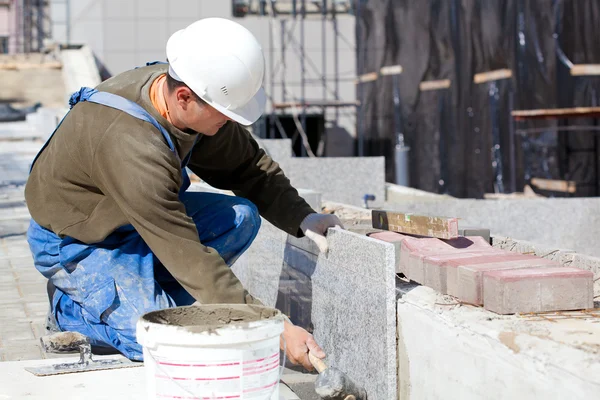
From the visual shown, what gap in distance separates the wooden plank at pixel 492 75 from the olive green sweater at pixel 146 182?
896 cm

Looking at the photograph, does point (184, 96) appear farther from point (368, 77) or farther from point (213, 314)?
point (368, 77)

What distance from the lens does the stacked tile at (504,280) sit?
305 centimetres

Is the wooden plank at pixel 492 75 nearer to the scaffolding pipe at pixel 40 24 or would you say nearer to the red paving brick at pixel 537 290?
the red paving brick at pixel 537 290

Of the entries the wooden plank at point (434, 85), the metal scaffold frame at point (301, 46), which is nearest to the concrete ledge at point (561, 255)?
the wooden plank at point (434, 85)

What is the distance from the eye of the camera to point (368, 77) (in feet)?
56.7

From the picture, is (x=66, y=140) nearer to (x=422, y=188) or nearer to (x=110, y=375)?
(x=110, y=375)

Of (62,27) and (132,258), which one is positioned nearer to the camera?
(132,258)

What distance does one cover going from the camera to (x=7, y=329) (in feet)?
14.6

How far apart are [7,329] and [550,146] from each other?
8673 millimetres

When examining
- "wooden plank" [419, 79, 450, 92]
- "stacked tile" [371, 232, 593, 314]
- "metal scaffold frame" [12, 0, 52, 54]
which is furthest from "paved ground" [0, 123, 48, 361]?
"metal scaffold frame" [12, 0, 52, 54]

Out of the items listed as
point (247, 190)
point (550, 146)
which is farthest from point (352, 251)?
point (550, 146)

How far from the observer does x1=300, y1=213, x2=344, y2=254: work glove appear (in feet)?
12.5

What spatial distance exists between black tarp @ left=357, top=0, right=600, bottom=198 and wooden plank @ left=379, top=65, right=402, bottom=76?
125 millimetres

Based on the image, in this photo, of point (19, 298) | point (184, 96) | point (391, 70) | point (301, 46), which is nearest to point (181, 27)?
point (301, 46)
